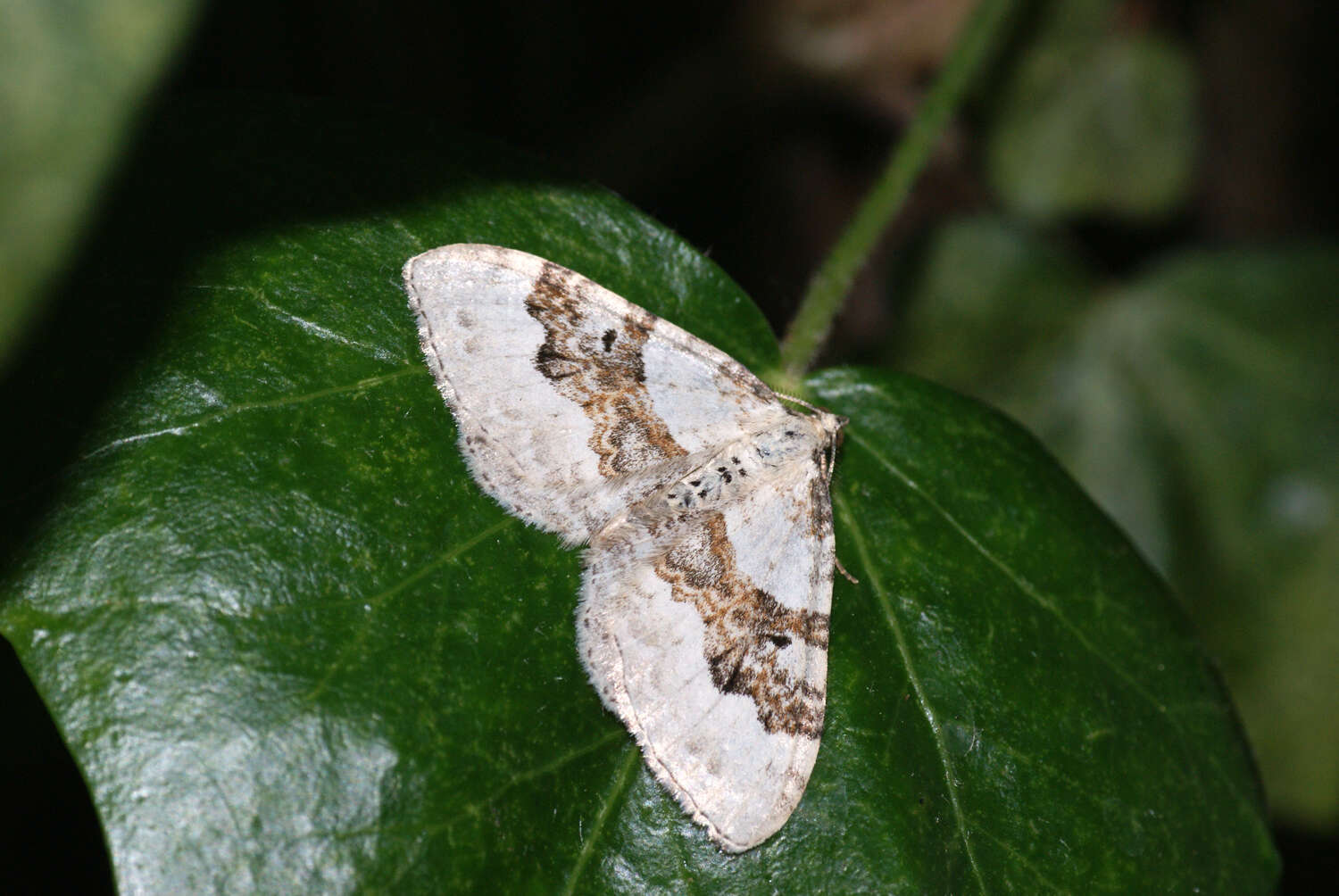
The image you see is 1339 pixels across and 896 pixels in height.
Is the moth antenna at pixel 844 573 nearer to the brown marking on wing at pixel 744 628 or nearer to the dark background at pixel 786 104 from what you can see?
the brown marking on wing at pixel 744 628

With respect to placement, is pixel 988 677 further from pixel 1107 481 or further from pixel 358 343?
pixel 1107 481

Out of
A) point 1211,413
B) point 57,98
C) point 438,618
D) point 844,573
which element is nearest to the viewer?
point 57,98

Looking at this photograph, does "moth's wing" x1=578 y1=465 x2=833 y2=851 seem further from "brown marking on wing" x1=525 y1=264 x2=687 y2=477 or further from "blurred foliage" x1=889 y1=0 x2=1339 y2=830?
"blurred foliage" x1=889 y1=0 x2=1339 y2=830

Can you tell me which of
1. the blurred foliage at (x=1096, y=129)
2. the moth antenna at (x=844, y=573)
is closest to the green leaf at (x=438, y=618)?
the moth antenna at (x=844, y=573)

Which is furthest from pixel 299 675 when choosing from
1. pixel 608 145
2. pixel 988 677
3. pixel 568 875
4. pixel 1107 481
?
pixel 1107 481

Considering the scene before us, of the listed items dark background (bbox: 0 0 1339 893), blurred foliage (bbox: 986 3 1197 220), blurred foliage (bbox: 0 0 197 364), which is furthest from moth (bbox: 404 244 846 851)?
blurred foliage (bbox: 986 3 1197 220)

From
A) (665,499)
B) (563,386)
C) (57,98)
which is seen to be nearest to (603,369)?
(563,386)

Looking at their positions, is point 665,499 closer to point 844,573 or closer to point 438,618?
point 844,573
